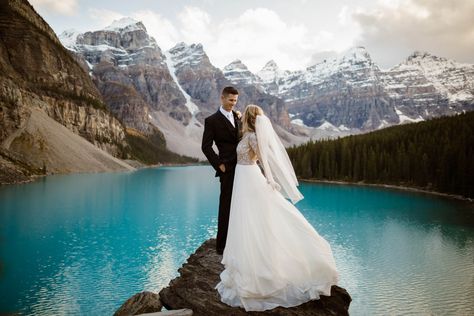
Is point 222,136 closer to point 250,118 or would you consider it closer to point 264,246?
point 250,118

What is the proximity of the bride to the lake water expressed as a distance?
402 inches

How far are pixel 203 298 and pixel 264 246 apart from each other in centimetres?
192

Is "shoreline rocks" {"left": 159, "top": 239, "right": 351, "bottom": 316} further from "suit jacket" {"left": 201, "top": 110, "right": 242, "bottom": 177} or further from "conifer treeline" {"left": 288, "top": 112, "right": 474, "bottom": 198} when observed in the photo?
"conifer treeline" {"left": 288, "top": 112, "right": 474, "bottom": 198}

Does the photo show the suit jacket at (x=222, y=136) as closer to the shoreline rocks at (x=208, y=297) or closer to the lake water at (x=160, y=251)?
the shoreline rocks at (x=208, y=297)

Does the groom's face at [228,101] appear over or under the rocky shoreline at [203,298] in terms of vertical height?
over

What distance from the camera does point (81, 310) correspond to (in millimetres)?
15195

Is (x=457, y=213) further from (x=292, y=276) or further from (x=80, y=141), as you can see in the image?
(x=80, y=141)

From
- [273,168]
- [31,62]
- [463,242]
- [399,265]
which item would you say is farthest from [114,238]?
[31,62]

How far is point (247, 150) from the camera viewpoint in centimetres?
792

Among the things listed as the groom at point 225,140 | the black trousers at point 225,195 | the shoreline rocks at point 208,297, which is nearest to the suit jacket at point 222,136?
the groom at point 225,140

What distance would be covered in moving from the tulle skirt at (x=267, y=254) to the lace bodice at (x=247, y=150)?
132 mm

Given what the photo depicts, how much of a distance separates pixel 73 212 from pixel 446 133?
78270 mm

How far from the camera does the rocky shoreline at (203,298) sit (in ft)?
24.3

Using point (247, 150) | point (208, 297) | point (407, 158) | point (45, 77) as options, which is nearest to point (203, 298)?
point (208, 297)
